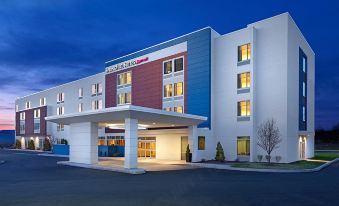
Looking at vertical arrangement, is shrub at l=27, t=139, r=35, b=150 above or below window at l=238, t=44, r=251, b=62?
below

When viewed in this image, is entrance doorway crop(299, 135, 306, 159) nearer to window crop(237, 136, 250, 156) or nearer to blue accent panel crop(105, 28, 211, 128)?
window crop(237, 136, 250, 156)

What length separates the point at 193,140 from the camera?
31.7m

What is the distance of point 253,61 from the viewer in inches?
1254

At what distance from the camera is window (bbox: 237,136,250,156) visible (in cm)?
3188

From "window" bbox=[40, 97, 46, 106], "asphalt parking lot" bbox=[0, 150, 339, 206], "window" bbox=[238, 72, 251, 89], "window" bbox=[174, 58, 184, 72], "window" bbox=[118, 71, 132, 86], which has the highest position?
"window" bbox=[174, 58, 184, 72]

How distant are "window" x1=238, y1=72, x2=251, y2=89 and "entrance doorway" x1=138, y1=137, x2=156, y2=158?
41.1 ft

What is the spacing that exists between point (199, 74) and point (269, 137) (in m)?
10.9

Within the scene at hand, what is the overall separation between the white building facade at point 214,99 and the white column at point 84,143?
9cm

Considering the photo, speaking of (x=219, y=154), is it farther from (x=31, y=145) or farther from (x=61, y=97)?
(x=31, y=145)

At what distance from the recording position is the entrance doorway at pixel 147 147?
38375mm

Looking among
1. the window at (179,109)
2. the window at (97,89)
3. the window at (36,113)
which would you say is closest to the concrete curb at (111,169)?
the window at (179,109)

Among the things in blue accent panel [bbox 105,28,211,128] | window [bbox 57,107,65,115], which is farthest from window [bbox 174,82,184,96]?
window [bbox 57,107,65,115]

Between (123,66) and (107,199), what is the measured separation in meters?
34.5

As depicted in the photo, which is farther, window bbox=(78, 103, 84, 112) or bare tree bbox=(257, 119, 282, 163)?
window bbox=(78, 103, 84, 112)
